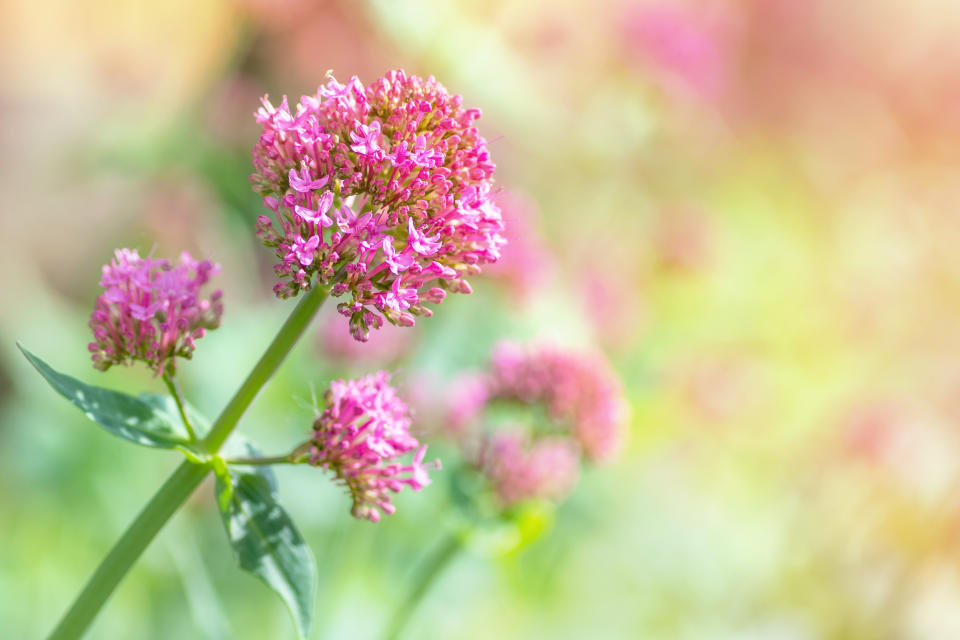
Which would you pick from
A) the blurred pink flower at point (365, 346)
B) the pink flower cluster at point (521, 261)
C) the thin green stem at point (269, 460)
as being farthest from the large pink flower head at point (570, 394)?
the thin green stem at point (269, 460)

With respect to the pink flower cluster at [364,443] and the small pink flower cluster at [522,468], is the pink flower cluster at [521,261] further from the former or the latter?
the pink flower cluster at [364,443]

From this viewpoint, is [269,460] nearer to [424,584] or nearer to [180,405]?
[180,405]

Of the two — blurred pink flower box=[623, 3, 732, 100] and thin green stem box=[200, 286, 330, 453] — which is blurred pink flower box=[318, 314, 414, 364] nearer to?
thin green stem box=[200, 286, 330, 453]

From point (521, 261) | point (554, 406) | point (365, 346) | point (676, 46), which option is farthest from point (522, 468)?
point (676, 46)

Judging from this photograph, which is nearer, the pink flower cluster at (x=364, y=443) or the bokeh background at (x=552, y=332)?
the pink flower cluster at (x=364, y=443)

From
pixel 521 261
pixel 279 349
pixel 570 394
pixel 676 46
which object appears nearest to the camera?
pixel 279 349

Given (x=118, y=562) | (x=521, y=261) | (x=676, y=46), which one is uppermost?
(x=676, y=46)

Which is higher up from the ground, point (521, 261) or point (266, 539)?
point (521, 261)
